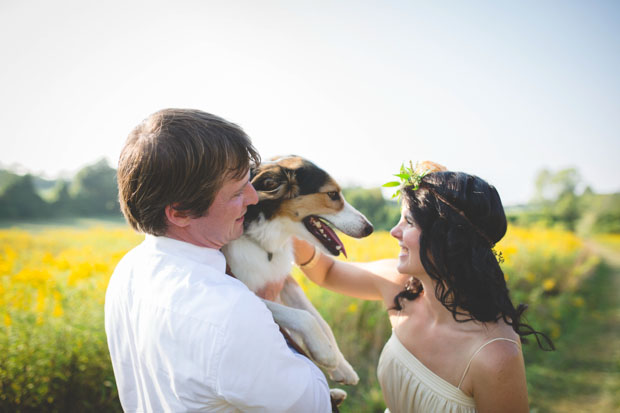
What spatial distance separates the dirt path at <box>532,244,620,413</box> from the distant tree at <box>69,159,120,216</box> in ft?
20.7

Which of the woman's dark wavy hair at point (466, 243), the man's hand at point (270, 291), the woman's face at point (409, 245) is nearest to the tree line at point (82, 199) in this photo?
the woman's face at point (409, 245)

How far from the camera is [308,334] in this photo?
1.80m

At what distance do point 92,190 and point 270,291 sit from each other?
359cm

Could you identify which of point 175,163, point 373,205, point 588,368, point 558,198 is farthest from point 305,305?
point 558,198

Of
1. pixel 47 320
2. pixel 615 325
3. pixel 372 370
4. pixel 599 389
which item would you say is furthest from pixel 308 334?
pixel 615 325

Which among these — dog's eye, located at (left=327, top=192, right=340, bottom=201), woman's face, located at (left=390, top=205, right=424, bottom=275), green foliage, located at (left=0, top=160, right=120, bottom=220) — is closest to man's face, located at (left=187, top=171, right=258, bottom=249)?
woman's face, located at (left=390, top=205, right=424, bottom=275)

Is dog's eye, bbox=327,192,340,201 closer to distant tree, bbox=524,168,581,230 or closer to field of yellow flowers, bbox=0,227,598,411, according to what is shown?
field of yellow flowers, bbox=0,227,598,411

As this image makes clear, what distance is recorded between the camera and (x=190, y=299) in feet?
3.50

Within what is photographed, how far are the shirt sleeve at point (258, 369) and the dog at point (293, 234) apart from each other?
69cm

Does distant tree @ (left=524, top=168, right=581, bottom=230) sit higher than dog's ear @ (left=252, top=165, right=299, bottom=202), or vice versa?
dog's ear @ (left=252, top=165, right=299, bottom=202)

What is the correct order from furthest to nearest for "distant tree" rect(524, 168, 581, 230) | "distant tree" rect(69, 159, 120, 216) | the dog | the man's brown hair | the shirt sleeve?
"distant tree" rect(524, 168, 581, 230) → "distant tree" rect(69, 159, 120, 216) → the dog → the man's brown hair → the shirt sleeve

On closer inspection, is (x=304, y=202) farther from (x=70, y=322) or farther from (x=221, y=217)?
(x=70, y=322)

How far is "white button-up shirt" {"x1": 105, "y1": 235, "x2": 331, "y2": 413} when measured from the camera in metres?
1.02

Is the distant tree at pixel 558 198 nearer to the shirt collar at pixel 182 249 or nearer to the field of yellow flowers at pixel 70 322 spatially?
the field of yellow flowers at pixel 70 322
